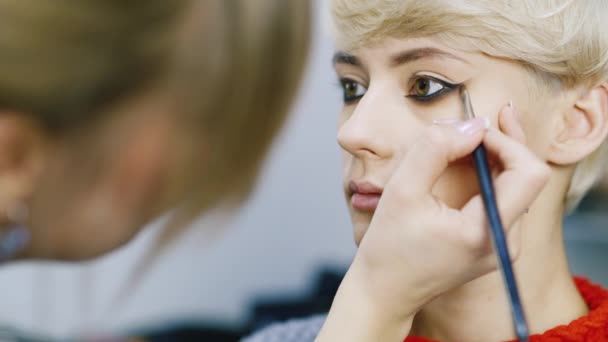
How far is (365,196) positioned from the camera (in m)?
0.66

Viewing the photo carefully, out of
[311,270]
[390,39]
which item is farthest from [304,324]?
[390,39]

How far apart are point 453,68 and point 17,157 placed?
0.44 metres

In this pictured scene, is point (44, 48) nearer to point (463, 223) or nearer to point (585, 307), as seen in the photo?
point (463, 223)

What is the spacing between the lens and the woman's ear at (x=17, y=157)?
73 centimetres

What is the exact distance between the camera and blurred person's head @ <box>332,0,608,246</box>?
64 centimetres

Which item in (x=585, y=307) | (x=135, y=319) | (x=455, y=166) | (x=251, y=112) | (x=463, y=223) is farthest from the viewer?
(x=135, y=319)

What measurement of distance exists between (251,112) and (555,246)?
366 mm

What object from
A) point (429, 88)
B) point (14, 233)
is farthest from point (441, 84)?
point (14, 233)

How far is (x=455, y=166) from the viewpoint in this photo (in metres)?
0.64

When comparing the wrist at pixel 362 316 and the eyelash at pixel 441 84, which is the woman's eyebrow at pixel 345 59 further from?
the wrist at pixel 362 316

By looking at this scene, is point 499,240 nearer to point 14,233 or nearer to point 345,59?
point 345,59

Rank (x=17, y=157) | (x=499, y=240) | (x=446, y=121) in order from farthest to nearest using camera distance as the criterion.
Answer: (x=17, y=157), (x=446, y=121), (x=499, y=240)

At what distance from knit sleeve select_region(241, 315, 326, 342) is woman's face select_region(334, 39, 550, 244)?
21 centimetres

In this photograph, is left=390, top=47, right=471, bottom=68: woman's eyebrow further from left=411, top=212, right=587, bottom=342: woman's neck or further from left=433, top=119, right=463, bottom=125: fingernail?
left=411, top=212, right=587, bottom=342: woman's neck
